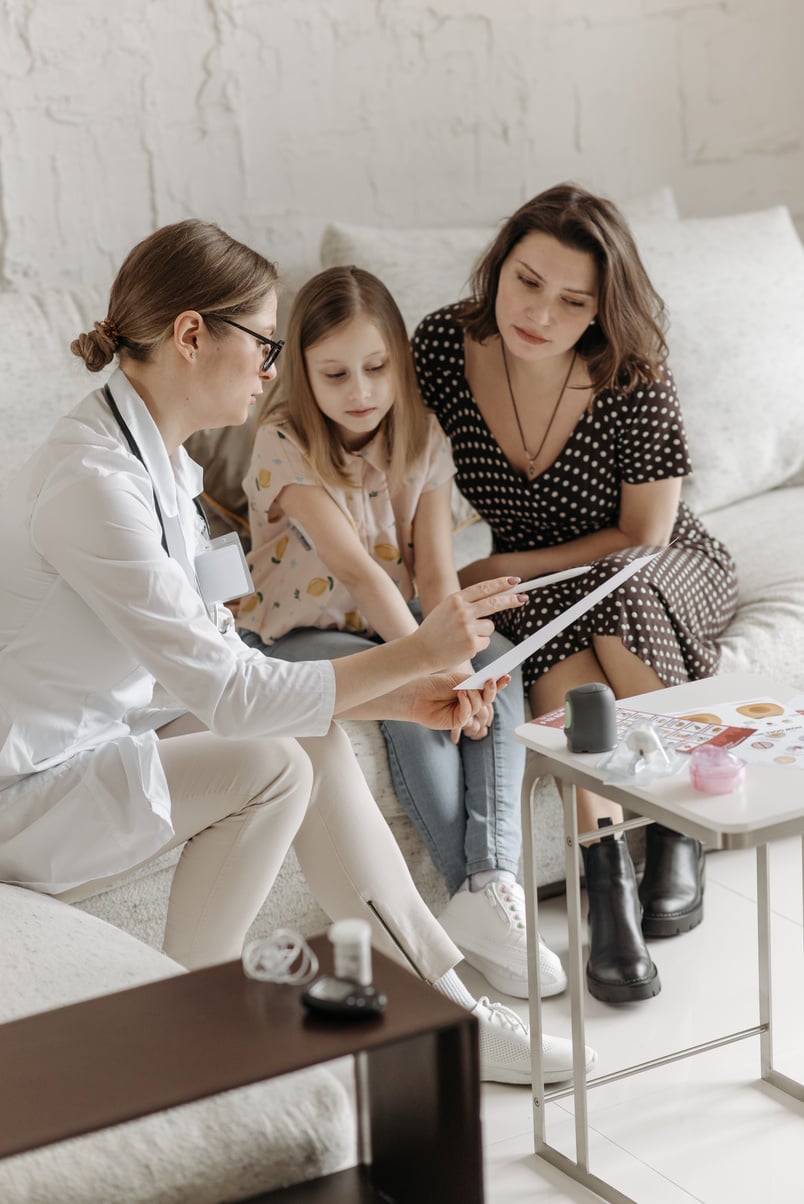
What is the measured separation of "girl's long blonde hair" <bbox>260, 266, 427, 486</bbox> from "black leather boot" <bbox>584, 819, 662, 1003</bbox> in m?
0.63

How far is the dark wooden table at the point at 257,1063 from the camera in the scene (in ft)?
2.98

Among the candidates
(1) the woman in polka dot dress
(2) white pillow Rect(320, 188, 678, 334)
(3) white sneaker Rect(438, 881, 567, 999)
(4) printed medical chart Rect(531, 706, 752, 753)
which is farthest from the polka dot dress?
(4) printed medical chart Rect(531, 706, 752, 753)

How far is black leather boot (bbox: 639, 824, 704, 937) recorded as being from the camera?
6.50 ft

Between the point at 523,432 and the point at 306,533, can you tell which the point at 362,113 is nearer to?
the point at 523,432

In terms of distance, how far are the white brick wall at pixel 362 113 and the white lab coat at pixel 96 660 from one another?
1.16 metres

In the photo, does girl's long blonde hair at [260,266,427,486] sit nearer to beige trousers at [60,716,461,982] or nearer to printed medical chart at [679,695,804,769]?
beige trousers at [60,716,461,982]

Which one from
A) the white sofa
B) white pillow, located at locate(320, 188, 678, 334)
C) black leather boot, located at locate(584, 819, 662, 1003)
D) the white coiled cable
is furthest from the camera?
white pillow, located at locate(320, 188, 678, 334)

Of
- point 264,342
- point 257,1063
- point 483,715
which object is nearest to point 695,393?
point 483,715

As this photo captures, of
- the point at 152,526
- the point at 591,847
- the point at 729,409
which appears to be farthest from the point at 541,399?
the point at 152,526

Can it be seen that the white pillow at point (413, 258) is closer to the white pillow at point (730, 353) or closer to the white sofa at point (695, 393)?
the white sofa at point (695, 393)

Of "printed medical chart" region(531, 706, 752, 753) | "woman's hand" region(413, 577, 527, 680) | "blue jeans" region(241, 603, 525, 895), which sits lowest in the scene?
"blue jeans" region(241, 603, 525, 895)

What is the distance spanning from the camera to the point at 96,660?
1485 millimetres

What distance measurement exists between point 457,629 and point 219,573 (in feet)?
1.01

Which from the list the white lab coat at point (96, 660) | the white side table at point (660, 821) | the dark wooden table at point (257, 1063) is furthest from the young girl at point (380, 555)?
the dark wooden table at point (257, 1063)
